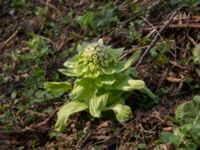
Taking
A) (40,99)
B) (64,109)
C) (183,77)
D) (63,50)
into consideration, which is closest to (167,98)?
(183,77)

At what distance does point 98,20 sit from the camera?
4.27 m

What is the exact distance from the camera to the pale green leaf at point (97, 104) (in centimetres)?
325

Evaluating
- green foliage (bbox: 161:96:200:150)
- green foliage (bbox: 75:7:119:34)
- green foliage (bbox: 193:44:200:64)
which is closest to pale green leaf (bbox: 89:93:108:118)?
green foliage (bbox: 161:96:200:150)

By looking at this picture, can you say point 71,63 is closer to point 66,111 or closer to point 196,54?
point 66,111

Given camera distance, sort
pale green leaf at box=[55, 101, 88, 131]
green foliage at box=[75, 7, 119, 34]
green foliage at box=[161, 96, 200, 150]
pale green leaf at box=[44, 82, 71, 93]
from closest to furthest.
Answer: green foliage at box=[161, 96, 200, 150]
pale green leaf at box=[55, 101, 88, 131]
pale green leaf at box=[44, 82, 71, 93]
green foliage at box=[75, 7, 119, 34]

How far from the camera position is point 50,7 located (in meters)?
4.83

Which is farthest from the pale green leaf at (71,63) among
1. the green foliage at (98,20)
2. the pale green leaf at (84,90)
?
the green foliage at (98,20)

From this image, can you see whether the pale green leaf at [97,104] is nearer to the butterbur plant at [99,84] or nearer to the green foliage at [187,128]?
the butterbur plant at [99,84]

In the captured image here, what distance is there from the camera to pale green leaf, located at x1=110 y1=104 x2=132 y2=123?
3217 mm

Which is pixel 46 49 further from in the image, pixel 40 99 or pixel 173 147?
pixel 173 147

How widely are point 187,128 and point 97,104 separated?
0.63m

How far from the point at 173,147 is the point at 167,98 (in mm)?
460

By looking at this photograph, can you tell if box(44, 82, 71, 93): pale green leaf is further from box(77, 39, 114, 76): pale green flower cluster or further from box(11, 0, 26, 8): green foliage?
box(11, 0, 26, 8): green foliage

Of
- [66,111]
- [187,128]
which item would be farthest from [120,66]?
[187,128]
